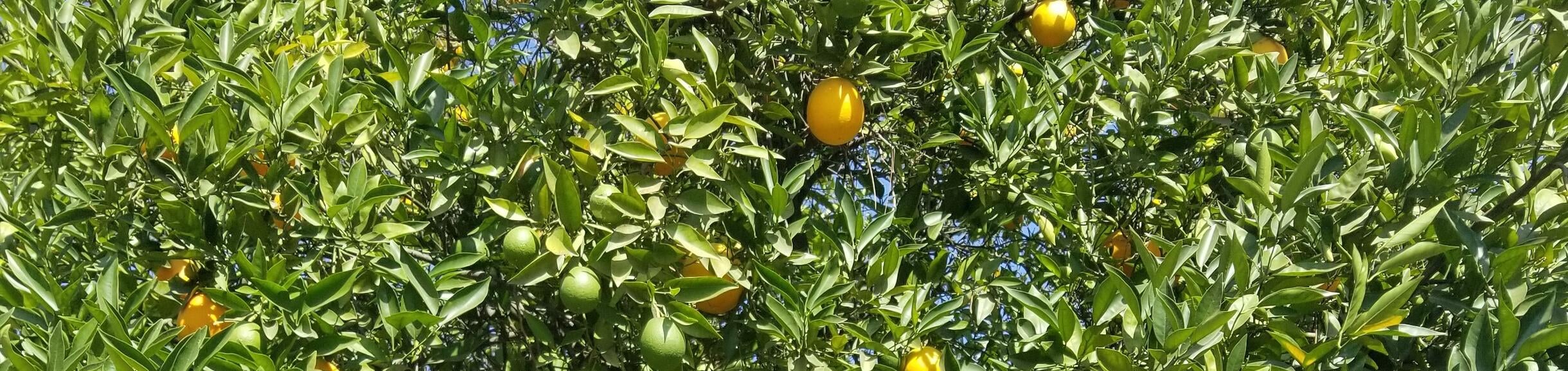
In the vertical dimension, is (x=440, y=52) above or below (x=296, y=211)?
above

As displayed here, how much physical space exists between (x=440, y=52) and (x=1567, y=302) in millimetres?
1693

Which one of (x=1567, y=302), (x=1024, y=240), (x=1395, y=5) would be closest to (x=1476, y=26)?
(x=1395, y=5)

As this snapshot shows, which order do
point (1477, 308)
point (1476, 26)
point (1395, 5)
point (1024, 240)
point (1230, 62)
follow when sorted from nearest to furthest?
point (1477, 308) < point (1476, 26) < point (1395, 5) < point (1230, 62) < point (1024, 240)

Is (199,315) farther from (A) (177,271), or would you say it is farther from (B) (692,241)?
(B) (692,241)

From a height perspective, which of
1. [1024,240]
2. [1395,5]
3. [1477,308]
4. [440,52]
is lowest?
[1024,240]

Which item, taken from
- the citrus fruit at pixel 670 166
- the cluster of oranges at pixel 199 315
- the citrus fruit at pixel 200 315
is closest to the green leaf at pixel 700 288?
the citrus fruit at pixel 670 166

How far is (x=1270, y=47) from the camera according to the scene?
1981mm

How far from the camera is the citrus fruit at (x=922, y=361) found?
4.96 feet

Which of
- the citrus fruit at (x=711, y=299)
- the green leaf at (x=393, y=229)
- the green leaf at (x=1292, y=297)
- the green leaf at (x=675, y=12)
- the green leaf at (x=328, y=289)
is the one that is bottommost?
the citrus fruit at (x=711, y=299)

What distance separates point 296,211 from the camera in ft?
5.06

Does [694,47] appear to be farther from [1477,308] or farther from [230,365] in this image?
[1477,308]

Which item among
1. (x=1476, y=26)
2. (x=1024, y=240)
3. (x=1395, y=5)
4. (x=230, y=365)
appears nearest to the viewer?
(x=230, y=365)

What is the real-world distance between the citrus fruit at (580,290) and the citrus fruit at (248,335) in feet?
1.19

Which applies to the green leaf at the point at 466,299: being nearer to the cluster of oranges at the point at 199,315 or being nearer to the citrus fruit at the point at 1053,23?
the cluster of oranges at the point at 199,315
